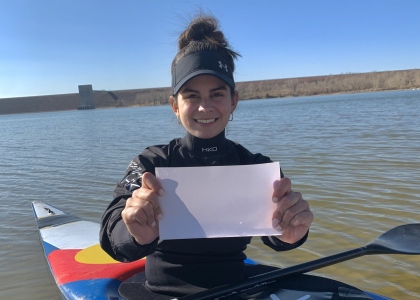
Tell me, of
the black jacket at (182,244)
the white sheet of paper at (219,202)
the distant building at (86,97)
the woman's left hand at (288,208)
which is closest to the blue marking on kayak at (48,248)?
the black jacket at (182,244)

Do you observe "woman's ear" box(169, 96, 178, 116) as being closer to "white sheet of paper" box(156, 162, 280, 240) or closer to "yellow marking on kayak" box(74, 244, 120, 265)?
"white sheet of paper" box(156, 162, 280, 240)

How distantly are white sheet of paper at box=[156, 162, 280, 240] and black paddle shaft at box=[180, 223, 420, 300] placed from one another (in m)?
0.39

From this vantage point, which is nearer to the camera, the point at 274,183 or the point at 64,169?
the point at 274,183

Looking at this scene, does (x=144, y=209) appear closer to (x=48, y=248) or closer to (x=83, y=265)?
(x=83, y=265)

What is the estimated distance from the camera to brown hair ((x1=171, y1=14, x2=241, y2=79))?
211 cm

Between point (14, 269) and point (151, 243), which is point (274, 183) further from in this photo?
point (14, 269)

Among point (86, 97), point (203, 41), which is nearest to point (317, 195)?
point (203, 41)

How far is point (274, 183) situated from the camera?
5.53ft

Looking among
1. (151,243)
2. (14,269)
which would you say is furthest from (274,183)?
(14,269)

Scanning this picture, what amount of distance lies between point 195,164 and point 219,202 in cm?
45

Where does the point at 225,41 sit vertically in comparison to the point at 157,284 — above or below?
above

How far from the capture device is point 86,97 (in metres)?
104

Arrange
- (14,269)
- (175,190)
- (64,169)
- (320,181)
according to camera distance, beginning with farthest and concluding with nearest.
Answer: (64,169)
(320,181)
(14,269)
(175,190)

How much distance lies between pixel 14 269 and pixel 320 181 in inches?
197
